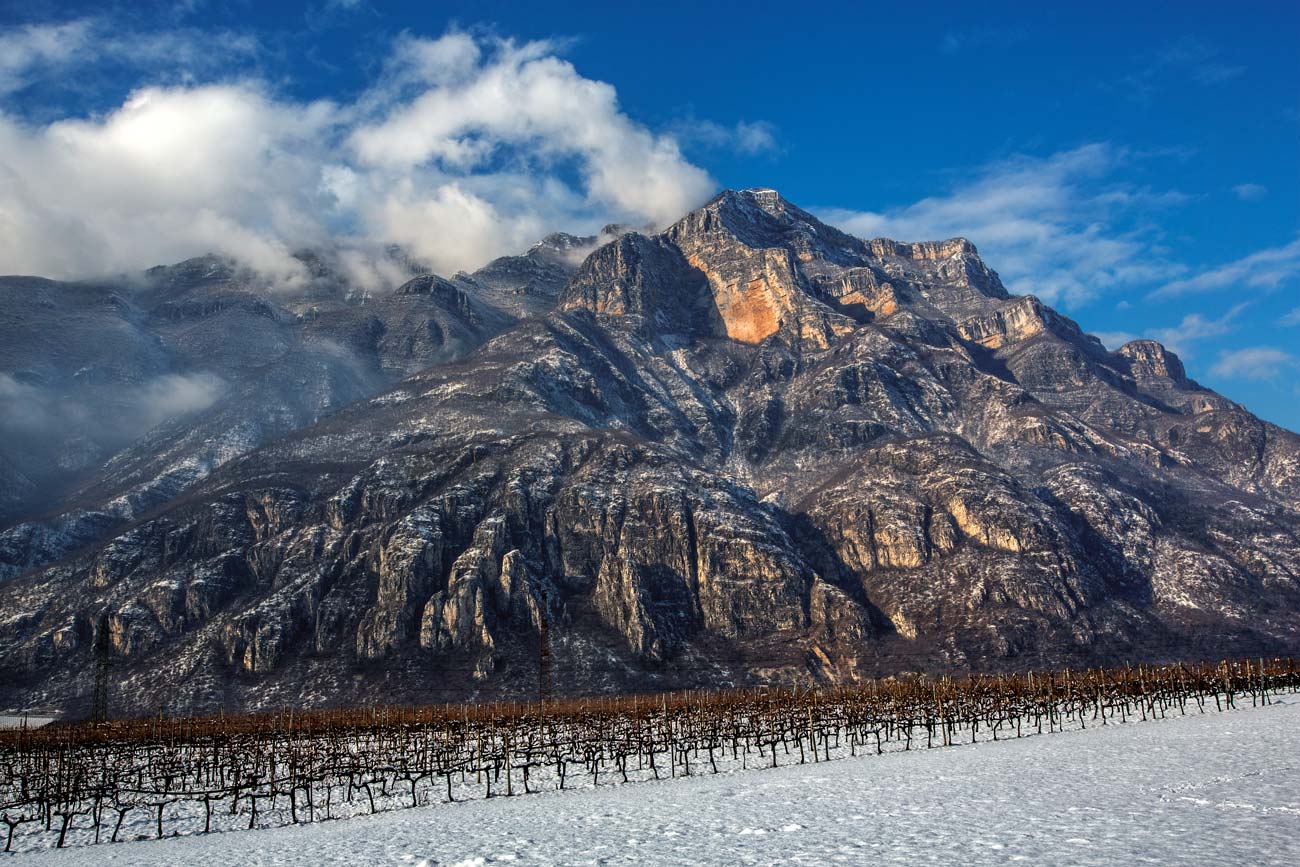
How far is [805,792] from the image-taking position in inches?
1293

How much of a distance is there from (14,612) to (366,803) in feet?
468

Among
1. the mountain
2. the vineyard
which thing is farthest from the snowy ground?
the mountain

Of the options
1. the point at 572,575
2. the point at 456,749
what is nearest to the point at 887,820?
the point at 456,749

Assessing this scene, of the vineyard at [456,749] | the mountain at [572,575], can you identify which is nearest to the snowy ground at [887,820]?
the vineyard at [456,749]

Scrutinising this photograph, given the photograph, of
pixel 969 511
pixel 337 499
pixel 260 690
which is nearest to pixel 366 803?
pixel 260 690

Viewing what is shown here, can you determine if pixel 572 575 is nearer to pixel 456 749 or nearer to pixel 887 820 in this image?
pixel 456 749

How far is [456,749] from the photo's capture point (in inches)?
2216

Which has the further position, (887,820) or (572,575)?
(572,575)

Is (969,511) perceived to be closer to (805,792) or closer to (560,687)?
(560,687)

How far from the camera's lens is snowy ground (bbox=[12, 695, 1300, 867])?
17.7 meters

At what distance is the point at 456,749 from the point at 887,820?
41.1 m

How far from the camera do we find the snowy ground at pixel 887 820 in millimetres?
17672

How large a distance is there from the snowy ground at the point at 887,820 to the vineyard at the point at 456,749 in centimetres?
469

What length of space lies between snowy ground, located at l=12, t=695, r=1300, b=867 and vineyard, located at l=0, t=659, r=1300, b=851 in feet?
15.4
